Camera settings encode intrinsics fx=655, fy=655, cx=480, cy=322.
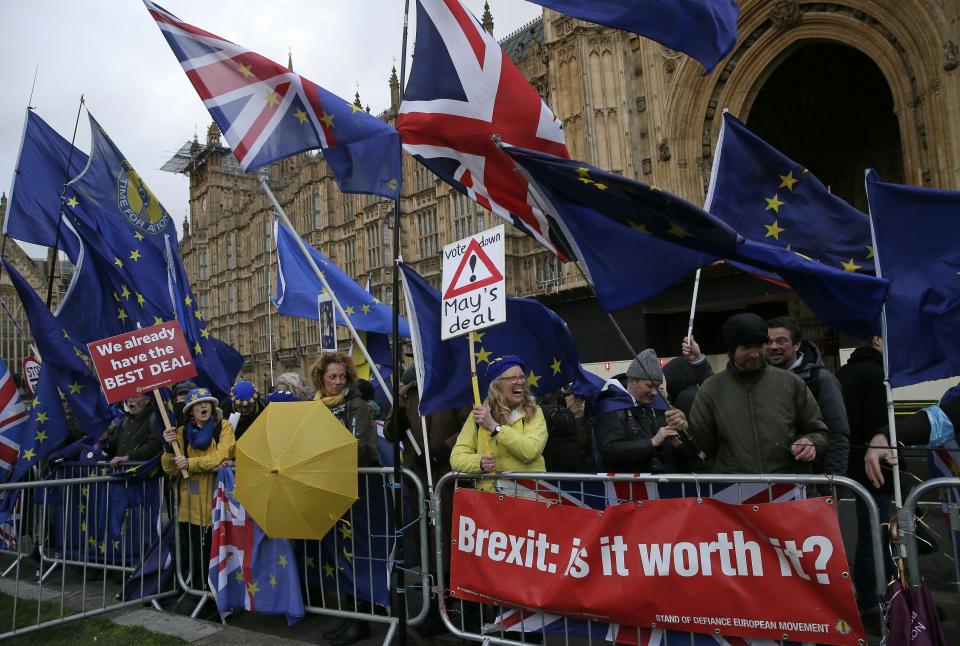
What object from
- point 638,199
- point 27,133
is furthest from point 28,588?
point 638,199

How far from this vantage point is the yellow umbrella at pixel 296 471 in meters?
4.14

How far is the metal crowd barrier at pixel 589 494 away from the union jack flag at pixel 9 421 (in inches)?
191

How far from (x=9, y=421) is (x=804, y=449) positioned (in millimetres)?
7105

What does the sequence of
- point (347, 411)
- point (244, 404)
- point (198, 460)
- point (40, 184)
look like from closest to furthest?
point (347, 411) < point (198, 460) < point (244, 404) < point (40, 184)

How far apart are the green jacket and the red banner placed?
51 cm

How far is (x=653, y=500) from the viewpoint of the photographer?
333cm

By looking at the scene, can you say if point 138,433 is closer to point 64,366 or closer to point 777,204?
point 64,366

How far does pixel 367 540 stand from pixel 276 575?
2.34 ft

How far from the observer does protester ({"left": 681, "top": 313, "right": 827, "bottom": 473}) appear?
11.4 feet

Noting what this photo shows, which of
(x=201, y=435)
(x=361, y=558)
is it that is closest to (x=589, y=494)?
(x=361, y=558)

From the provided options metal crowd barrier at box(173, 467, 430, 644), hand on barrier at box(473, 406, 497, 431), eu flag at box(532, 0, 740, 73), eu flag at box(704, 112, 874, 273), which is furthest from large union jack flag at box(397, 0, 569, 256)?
metal crowd barrier at box(173, 467, 430, 644)

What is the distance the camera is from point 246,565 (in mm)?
4906

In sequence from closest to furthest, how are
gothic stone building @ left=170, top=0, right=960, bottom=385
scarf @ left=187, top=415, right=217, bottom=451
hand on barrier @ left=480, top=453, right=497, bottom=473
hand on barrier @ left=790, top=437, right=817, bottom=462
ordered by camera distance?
hand on barrier @ left=790, top=437, right=817, bottom=462 < hand on barrier @ left=480, top=453, right=497, bottom=473 < scarf @ left=187, top=415, right=217, bottom=451 < gothic stone building @ left=170, top=0, right=960, bottom=385

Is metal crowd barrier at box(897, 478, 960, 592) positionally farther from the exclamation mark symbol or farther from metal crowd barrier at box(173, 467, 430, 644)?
metal crowd barrier at box(173, 467, 430, 644)
